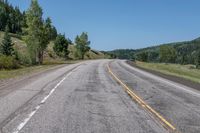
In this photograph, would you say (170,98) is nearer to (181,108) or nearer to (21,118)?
(181,108)

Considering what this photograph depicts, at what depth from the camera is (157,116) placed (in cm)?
941

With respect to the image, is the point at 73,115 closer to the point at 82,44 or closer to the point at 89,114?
the point at 89,114

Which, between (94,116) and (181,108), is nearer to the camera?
(94,116)

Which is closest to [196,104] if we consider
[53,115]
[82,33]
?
[53,115]

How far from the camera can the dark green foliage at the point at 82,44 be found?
107375 millimetres

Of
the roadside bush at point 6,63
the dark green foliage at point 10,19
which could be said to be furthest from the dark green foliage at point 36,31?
the dark green foliage at point 10,19

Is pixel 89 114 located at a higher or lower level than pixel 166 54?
higher

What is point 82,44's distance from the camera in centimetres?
10819

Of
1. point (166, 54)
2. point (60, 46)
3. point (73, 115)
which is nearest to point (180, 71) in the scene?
point (73, 115)

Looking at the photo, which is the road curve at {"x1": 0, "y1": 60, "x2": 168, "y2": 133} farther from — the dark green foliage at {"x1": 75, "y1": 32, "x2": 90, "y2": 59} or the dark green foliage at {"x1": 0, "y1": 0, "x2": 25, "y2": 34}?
the dark green foliage at {"x1": 0, "y1": 0, "x2": 25, "y2": 34}

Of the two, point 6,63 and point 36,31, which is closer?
point 6,63

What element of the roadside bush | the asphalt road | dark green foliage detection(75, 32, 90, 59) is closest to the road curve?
the asphalt road

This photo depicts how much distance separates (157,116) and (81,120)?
235 centimetres

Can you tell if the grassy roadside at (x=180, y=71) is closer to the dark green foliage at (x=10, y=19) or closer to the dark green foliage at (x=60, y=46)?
the dark green foliage at (x=60, y=46)
